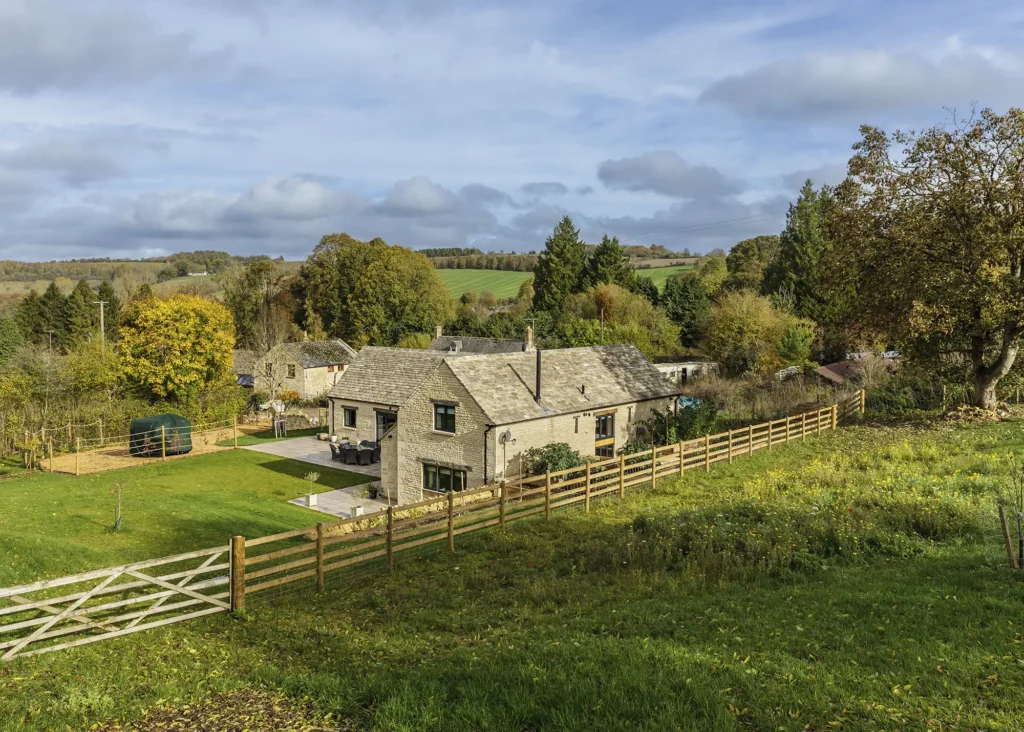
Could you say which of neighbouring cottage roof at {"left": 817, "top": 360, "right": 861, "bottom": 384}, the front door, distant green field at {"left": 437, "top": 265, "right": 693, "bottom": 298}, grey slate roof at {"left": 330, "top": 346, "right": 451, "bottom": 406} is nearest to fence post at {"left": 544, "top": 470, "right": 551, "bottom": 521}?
grey slate roof at {"left": 330, "top": 346, "right": 451, "bottom": 406}

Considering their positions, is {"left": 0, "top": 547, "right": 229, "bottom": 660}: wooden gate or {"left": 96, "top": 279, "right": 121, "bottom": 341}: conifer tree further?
{"left": 96, "top": 279, "right": 121, "bottom": 341}: conifer tree

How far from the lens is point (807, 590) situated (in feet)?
36.3

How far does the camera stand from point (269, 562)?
17531 millimetres

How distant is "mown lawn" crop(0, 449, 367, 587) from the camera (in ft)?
50.3

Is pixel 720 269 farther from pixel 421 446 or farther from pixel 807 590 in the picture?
pixel 807 590

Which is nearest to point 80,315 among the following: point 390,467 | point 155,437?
point 155,437

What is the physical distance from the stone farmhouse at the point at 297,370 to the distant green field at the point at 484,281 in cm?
4220

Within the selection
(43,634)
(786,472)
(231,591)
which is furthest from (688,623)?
(786,472)

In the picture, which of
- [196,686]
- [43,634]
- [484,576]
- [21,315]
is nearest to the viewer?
[196,686]

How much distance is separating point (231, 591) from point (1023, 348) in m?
34.7

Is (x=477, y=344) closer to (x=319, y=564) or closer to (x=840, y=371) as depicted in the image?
(x=840, y=371)

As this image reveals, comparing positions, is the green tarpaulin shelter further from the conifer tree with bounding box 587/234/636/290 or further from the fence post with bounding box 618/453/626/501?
the conifer tree with bounding box 587/234/636/290

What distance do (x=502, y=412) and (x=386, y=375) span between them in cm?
1202

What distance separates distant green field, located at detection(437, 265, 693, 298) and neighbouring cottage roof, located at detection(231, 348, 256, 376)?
3650 cm
